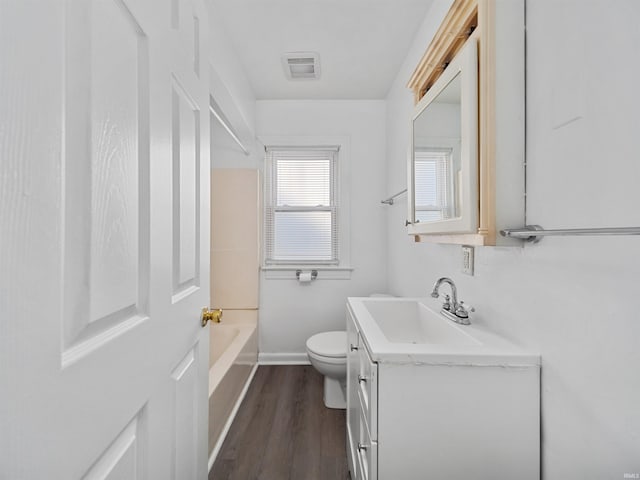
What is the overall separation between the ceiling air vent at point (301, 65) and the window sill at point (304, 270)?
5.08 feet

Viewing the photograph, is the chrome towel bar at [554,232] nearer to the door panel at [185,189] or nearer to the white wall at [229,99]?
the door panel at [185,189]

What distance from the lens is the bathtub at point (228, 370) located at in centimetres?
150

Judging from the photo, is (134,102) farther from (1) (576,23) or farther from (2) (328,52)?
(2) (328,52)

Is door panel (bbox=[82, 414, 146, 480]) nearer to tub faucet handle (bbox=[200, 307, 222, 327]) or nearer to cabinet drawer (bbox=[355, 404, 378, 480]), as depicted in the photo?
tub faucet handle (bbox=[200, 307, 222, 327])

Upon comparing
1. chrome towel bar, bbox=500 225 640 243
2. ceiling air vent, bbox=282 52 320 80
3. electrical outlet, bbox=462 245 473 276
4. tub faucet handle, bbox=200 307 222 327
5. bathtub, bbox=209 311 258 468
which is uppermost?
ceiling air vent, bbox=282 52 320 80

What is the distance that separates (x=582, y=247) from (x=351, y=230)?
1916 mm

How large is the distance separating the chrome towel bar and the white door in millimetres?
881

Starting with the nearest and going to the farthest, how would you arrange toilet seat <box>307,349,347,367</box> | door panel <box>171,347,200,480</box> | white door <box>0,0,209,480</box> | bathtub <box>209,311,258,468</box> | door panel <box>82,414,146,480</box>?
white door <box>0,0,209,480</box>
door panel <box>82,414,146,480</box>
door panel <box>171,347,200,480</box>
bathtub <box>209,311,258,468</box>
toilet seat <box>307,349,347,367</box>

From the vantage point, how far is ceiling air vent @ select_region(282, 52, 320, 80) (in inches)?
77.2

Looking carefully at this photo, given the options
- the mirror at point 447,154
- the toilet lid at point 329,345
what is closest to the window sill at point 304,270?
the toilet lid at point 329,345

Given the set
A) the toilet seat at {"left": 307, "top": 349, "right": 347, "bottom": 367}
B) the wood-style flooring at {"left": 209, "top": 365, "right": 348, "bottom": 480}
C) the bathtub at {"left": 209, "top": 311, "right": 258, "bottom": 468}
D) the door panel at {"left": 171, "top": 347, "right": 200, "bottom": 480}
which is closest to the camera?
the door panel at {"left": 171, "top": 347, "right": 200, "bottom": 480}

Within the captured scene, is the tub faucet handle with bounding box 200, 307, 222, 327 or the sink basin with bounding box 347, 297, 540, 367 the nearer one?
the sink basin with bounding box 347, 297, 540, 367

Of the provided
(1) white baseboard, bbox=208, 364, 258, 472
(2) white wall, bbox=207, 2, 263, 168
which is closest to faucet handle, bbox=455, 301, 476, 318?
(1) white baseboard, bbox=208, 364, 258, 472

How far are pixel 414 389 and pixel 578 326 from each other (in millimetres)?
438
